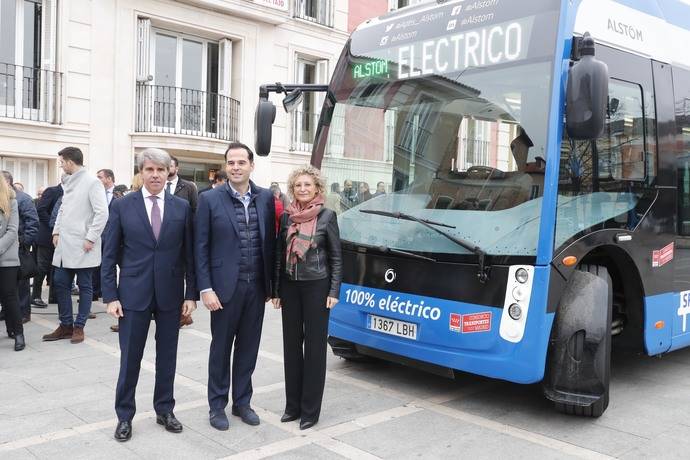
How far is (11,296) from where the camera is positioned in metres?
6.47

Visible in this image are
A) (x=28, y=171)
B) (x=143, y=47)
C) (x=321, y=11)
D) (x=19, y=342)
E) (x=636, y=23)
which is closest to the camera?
(x=636, y=23)

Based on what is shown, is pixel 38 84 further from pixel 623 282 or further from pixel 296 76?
pixel 623 282

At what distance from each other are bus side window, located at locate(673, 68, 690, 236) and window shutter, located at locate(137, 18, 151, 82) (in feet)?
35.2

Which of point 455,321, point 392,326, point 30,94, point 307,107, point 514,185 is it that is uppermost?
point 307,107

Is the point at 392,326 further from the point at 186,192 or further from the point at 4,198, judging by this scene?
the point at 4,198

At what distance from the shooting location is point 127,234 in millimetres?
4062

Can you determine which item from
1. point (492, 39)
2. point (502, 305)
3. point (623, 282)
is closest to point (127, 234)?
point (502, 305)

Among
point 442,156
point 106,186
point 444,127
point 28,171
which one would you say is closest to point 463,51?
point 444,127

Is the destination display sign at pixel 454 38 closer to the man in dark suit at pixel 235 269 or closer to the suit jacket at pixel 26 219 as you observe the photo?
the man in dark suit at pixel 235 269

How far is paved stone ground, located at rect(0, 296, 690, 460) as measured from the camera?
4027 mm

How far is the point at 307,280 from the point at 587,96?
82.7 inches

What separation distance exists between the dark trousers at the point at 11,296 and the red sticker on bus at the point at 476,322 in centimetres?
443

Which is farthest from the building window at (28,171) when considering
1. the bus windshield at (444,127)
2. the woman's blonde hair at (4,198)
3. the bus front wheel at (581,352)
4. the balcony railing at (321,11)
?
the bus front wheel at (581,352)

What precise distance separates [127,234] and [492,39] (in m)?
2.82
